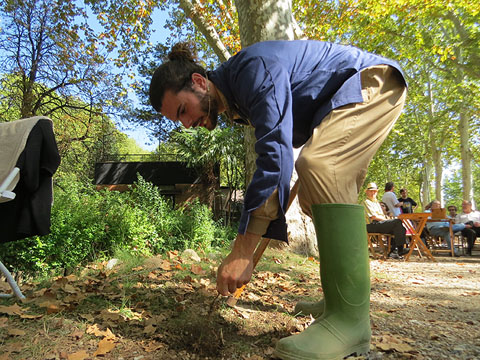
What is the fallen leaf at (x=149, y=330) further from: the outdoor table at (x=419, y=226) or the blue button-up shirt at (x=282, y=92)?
the outdoor table at (x=419, y=226)

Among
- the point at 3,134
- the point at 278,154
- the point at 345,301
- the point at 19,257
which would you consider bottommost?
the point at 19,257

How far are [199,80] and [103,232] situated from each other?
3528mm

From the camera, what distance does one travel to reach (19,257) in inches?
152

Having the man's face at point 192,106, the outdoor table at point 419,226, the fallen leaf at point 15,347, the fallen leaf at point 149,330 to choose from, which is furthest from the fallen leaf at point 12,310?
the outdoor table at point 419,226

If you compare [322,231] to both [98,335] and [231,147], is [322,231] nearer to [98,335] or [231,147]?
[98,335]

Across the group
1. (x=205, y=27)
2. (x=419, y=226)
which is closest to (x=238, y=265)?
(x=205, y=27)

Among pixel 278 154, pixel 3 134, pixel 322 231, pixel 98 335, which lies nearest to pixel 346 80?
pixel 278 154

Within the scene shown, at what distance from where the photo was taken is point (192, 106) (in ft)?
5.36

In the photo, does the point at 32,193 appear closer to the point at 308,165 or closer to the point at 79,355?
the point at 79,355

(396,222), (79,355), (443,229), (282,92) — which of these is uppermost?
(282,92)

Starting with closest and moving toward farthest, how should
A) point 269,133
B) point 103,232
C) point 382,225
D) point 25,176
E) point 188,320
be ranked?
point 269,133, point 188,320, point 25,176, point 103,232, point 382,225

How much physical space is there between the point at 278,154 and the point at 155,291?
5.18ft

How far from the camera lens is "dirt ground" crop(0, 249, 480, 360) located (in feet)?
4.83

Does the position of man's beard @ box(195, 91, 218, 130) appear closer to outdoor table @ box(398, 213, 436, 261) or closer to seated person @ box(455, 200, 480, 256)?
outdoor table @ box(398, 213, 436, 261)
